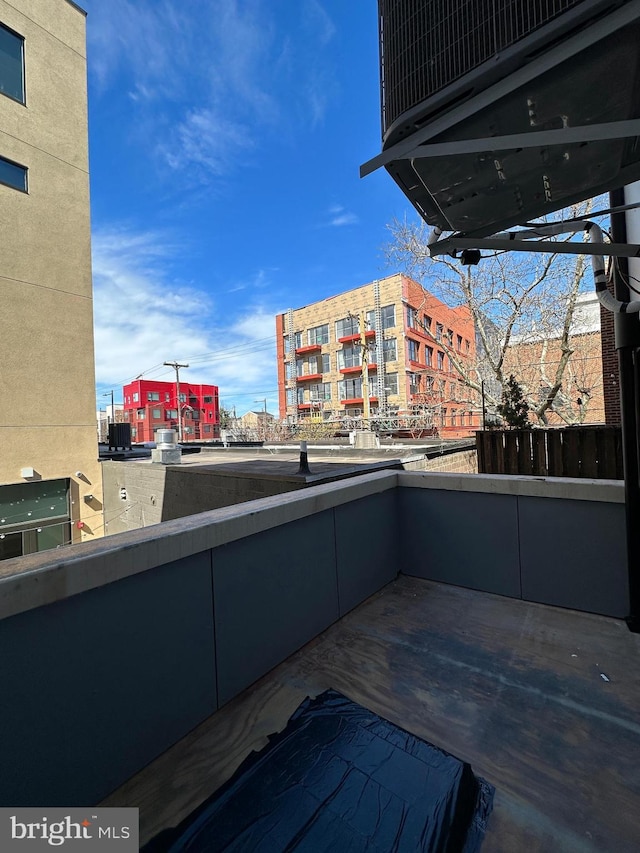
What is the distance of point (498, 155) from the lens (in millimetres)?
2119

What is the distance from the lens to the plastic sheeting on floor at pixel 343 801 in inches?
51.4

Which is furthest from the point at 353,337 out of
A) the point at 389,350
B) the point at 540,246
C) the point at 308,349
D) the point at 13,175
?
the point at 540,246

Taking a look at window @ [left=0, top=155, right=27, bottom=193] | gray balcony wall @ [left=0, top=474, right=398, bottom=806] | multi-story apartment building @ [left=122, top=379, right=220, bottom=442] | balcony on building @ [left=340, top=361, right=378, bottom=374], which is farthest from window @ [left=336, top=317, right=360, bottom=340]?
gray balcony wall @ [left=0, top=474, right=398, bottom=806]

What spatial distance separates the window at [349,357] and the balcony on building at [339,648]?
94.7ft

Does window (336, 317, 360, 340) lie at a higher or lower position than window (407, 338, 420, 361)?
higher

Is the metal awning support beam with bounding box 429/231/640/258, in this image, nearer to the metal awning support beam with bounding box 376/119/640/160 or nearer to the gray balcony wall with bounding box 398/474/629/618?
the metal awning support beam with bounding box 376/119/640/160

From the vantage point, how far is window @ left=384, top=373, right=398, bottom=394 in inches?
1161

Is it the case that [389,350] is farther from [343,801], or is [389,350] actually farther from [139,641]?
[343,801]

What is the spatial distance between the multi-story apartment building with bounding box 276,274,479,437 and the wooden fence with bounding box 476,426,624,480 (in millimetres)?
17266

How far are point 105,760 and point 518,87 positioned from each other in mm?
3298

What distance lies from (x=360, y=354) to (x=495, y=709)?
3022cm

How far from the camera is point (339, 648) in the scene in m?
2.50

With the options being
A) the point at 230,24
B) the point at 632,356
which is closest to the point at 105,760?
the point at 632,356

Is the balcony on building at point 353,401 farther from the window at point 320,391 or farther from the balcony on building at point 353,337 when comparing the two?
the balcony on building at point 353,337
